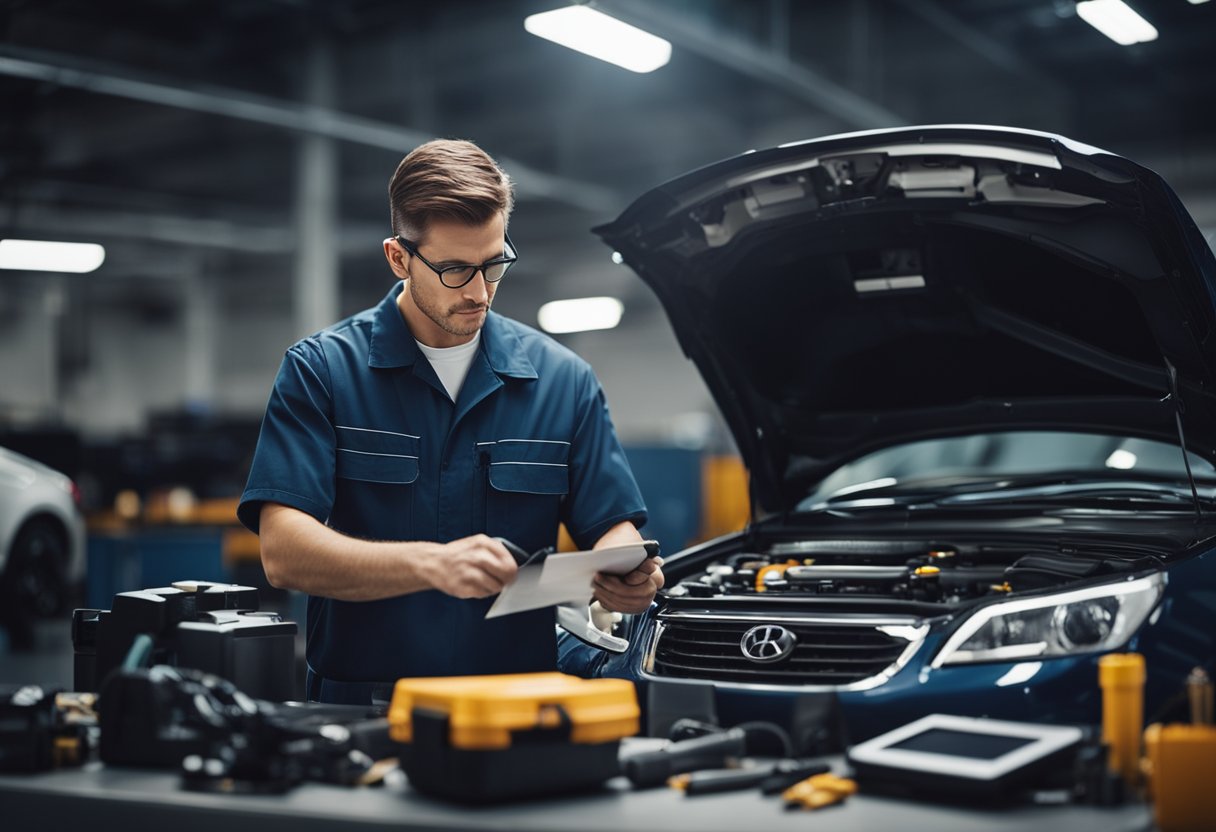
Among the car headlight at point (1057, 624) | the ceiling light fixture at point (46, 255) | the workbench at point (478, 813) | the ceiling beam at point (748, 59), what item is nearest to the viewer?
the workbench at point (478, 813)

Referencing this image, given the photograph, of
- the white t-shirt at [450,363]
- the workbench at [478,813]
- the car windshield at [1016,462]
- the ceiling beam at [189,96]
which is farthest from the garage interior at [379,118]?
the workbench at [478,813]

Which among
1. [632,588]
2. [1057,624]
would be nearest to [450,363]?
[632,588]

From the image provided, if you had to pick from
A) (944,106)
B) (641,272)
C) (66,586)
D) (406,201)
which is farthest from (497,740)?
(944,106)

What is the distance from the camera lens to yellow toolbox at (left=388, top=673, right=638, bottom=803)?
4.57 ft

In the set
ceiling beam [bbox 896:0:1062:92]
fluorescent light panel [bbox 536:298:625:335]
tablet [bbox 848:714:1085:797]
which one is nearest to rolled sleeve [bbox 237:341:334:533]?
tablet [bbox 848:714:1085:797]

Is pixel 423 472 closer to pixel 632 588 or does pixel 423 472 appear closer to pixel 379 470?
pixel 379 470

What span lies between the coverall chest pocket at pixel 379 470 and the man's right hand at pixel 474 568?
0.39 meters

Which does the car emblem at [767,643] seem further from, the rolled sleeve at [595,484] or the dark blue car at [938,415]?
the rolled sleeve at [595,484]

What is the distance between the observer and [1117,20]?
704cm

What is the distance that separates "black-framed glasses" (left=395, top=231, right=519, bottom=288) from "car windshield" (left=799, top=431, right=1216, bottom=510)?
4.29ft

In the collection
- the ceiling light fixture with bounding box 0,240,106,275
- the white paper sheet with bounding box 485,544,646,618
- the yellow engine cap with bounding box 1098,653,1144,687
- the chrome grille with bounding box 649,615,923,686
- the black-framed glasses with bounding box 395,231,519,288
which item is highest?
the ceiling light fixture with bounding box 0,240,106,275

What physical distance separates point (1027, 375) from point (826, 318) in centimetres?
48

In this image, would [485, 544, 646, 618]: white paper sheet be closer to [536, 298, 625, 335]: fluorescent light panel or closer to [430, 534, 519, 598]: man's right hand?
[430, 534, 519, 598]: man's right hand

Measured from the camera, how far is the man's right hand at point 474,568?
5.70 ft
